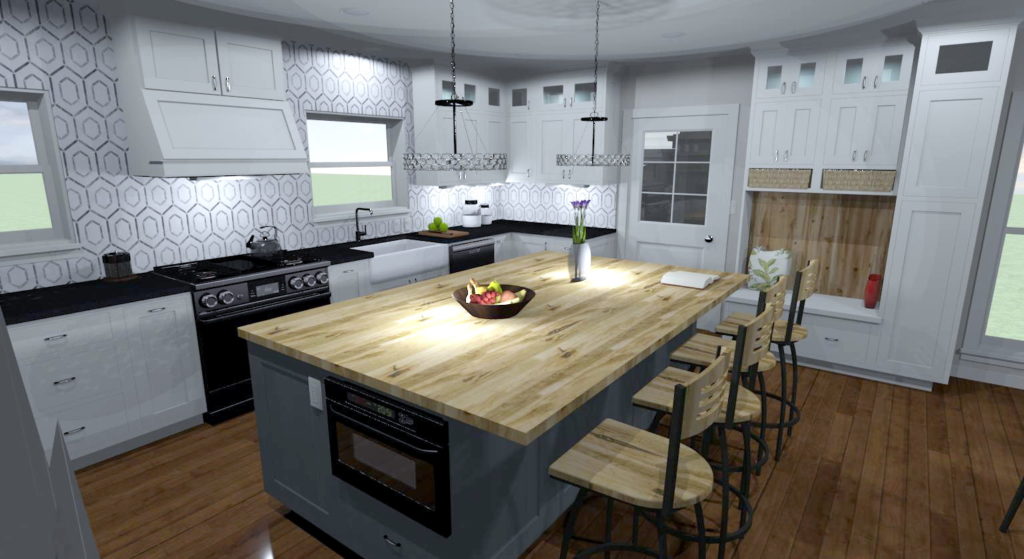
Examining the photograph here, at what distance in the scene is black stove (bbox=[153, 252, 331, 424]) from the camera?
376 cm

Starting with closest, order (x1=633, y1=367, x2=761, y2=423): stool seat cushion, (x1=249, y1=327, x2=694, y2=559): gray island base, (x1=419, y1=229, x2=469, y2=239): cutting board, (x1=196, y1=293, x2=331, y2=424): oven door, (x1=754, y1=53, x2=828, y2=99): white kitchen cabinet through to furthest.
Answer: (x1=249, y1=327, x2=694, y2=559): gray island base, (x1=633, y1=367, x2=761, y2=423): stool seat cushion, (x1=196, y1=293, x2=331, y2=424): oven door, (x1=754, y1=53, x2=828, y2=99): white kitchen cabinet, (x1=419, y1=229, x2=469, y2=239): cutting board

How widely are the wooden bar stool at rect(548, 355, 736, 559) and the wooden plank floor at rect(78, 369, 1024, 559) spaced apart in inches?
28.6

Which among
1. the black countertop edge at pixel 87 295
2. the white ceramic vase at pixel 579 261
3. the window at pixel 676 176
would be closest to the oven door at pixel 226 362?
the black countertop edge at pixel 87 295

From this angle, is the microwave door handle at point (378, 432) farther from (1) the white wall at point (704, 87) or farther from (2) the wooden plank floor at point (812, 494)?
(1) the white wall at point (704, 87)

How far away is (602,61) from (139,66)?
402 centimetres

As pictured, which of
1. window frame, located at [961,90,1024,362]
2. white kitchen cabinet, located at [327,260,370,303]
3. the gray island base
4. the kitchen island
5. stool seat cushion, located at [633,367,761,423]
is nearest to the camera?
the kitchen island

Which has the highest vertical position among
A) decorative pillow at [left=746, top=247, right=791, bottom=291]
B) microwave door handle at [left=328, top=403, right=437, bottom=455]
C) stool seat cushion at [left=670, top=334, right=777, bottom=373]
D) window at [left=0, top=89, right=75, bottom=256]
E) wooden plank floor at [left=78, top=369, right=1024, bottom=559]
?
window at [left=0, top=89, right=75, bottom=256]

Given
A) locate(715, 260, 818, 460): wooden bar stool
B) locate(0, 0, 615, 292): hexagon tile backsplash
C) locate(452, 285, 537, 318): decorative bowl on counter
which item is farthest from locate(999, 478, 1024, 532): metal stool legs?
locate(0, 0, 615, 292): hexagon tile backsplash

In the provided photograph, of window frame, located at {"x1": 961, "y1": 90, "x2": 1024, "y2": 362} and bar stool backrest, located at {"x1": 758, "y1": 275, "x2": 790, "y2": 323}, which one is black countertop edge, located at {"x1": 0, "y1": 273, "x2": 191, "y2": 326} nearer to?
bar stool backrest, located at {"x1": 758, "y1": 275, "x2": 790, "y2": 323}

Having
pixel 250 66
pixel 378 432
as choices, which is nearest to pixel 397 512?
pixel 378 432

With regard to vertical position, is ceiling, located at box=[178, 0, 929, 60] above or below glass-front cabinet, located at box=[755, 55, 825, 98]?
above

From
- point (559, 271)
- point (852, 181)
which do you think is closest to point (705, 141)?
point (852, 181)

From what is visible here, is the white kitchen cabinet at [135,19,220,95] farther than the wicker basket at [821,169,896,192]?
No

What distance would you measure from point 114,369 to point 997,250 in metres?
6.38
